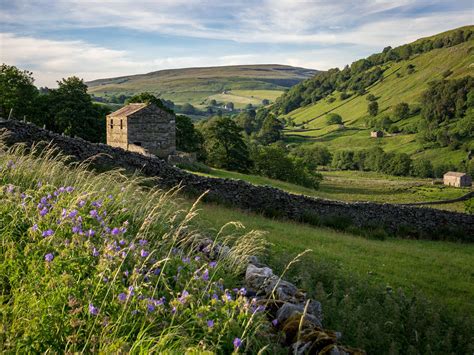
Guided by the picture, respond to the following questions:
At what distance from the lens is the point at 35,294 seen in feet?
12.5

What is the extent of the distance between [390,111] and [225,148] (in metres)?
120

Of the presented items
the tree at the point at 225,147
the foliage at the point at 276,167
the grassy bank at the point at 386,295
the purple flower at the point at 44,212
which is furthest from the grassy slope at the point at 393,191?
the purple flower at the point at 44,212

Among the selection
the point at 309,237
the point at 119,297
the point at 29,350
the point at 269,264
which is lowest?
the point at 309,237

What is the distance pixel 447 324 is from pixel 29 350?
7158mm

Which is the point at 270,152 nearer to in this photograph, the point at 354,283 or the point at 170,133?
the point at 170,133

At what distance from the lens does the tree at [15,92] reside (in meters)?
45.0

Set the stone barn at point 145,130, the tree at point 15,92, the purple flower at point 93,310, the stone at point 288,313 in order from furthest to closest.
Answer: the tree at point 15,92 < the stone barn at point 145,130 < the stone at point 288,313 < the purple flower at point 93,310

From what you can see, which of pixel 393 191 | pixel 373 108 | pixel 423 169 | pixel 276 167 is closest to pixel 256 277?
pixel 276 167

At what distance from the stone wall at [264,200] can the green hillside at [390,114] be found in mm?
112493

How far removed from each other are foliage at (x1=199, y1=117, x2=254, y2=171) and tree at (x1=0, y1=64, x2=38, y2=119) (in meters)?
24.0

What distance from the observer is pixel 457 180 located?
102062 mm

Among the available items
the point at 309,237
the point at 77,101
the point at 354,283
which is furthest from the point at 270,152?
the point at 354,283

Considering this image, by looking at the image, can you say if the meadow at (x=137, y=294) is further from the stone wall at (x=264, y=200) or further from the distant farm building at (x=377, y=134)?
the distant farm building at (x=377, y=134)

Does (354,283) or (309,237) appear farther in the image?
(309,237)
